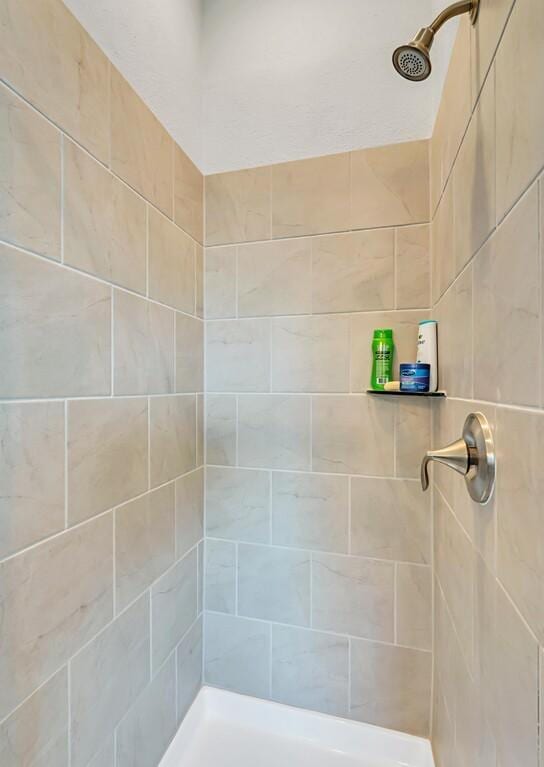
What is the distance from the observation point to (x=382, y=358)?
111 centimetres

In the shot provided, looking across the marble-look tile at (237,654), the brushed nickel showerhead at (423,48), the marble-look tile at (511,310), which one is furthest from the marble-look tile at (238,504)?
the brushed nickel showerhead at (423,48)

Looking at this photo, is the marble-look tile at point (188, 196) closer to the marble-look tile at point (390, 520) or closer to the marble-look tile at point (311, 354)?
the marble-look tile at point (311, 354)

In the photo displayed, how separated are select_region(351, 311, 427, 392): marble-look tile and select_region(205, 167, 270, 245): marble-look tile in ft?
1.47

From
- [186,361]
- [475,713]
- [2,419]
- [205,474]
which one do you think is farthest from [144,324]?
[475,713]

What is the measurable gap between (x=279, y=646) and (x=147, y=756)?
45 centimetres

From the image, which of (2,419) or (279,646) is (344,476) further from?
(2,419)

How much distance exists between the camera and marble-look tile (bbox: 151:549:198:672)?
1.03 m

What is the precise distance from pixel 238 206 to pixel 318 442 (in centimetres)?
85

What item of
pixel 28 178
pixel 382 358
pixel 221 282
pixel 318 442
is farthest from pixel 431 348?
pixel 28 178

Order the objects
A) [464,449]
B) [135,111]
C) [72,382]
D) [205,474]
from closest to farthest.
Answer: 1. [464,449]
2. [72,382]
3. [135,111]
4. [205,474]

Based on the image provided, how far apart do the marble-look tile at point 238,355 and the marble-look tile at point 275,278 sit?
0.20 feet

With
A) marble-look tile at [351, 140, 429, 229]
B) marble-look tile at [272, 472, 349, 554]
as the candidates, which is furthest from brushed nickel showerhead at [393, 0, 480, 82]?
marble-look tile at [272, 472, 349, 554]

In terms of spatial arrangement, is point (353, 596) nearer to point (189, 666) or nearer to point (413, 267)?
point (189, 666)

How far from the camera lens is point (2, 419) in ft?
1.97
